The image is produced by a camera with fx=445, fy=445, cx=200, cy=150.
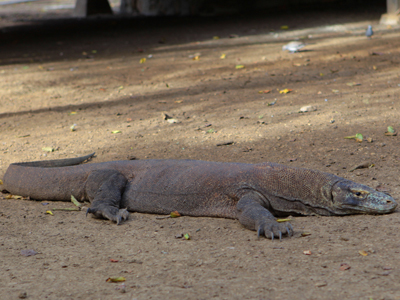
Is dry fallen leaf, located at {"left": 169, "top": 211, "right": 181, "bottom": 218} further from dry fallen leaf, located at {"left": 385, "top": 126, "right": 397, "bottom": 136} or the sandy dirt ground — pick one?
dry fallen leaf, located at {"left": 385, "top": 126, "right": 397, "bottom": 136}

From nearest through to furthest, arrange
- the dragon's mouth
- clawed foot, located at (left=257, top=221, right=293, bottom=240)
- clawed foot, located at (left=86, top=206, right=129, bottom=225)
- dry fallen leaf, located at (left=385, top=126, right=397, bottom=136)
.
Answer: clawed foot, located at (left=257, top=221, right=293, bottom=240) < the dragon's mouth < clawed foot, located at (left=86, top=206, right=129, bottom=225) < dry fallen leaf, located at (left=385, top=126, right=397, bottom=136)

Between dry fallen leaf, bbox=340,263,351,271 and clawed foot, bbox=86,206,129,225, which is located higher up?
dry fallen leaf, bbox=340,263,351,271

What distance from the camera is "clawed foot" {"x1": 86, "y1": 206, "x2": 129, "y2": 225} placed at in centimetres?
356

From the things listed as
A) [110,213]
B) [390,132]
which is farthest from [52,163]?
[390,132]

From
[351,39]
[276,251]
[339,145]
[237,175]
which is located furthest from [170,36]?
[276,251]

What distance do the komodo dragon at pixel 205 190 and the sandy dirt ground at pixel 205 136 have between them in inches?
4.3

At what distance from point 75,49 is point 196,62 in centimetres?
418

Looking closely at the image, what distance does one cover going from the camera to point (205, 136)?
546cm

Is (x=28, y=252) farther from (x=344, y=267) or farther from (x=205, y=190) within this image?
(x=344, y=267)

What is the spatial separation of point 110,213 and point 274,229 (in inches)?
53.3

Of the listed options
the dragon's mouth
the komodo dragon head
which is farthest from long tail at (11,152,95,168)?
the dragon's mouth

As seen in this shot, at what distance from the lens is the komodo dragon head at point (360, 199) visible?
3.18 m

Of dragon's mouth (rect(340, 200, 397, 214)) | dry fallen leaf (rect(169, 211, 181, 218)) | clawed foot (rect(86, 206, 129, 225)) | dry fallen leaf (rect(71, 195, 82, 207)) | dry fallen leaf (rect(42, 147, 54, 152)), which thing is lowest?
dry fallen leaf (rect(42, 147, 54, 152))

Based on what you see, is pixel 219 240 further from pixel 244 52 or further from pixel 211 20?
pixel 211 20
